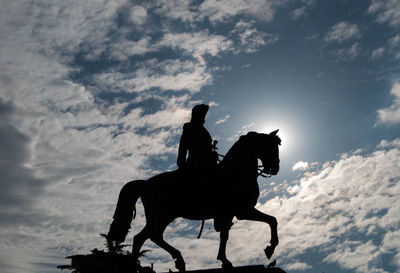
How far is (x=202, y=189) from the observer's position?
8492mm

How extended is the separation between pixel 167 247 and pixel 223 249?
4.32ft

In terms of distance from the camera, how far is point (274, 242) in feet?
26.6

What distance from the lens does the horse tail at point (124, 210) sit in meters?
8.20

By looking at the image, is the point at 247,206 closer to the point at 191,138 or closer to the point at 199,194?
the point at 199,194

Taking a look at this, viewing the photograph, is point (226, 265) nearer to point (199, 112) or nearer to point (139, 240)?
point (139, 240)

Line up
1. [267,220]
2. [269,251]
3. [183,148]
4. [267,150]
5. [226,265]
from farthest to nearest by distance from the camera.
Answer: [267,150]
[183,148]
[267,220]
[269,251]
[226,265]

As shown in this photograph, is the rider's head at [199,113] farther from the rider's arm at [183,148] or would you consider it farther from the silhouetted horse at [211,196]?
the silhouetted horse at [211,196]

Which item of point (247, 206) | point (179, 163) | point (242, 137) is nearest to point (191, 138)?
point (179, 163)

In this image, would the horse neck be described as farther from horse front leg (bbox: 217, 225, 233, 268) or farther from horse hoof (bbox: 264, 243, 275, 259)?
horse hoof (bbox: 264, 243, 275, 259)

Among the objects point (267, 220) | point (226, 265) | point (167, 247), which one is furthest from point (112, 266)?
point (267, 220)

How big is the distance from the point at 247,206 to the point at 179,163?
1950 millimetres

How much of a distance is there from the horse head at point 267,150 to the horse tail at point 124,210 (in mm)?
3010

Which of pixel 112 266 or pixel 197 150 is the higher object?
pixel 197 150

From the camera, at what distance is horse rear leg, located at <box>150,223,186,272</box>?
7.73 m
